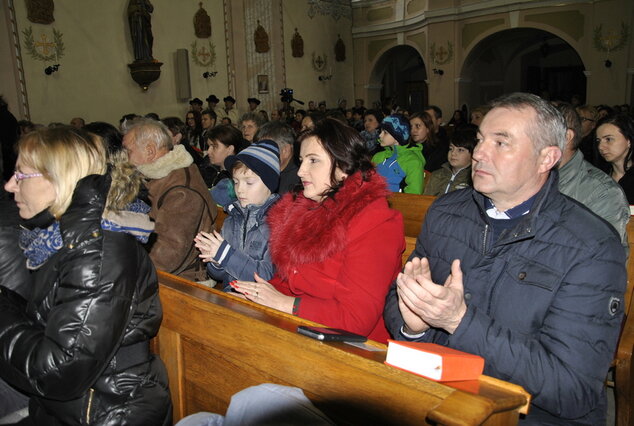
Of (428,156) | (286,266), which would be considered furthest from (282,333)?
(428,156)

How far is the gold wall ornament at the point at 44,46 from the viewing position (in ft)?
30.0

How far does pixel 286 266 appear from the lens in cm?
216

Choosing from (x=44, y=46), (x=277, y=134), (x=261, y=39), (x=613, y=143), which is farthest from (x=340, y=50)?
(x=613, y=143)

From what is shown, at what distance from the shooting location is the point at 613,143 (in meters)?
3.91

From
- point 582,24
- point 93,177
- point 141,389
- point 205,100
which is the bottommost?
point 141,389

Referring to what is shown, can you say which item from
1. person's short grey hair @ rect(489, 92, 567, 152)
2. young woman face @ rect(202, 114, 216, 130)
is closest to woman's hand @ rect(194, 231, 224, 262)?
person's short grey hair @ rect(489, 92, 567, 152)

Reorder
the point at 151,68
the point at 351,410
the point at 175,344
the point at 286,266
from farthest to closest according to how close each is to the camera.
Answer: the point at 151,68, the point at 286,266, the point at 175,344, the point at 351,410

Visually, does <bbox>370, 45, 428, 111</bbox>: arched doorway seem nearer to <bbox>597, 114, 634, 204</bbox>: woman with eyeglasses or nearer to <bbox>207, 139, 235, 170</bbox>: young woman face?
<bbox>597, 114, 634, 204</bbox>: woman with eyeglasses

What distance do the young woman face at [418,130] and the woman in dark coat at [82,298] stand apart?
4208mm

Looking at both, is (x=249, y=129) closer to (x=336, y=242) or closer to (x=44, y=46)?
(x=336, y=242)

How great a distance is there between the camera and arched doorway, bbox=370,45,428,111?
2014cm

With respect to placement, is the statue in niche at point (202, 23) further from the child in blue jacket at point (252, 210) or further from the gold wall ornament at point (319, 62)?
the child in blue jacket at point (252, 210)

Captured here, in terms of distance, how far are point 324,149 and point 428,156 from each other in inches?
161

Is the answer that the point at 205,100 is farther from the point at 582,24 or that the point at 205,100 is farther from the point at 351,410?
the point at 351,410
